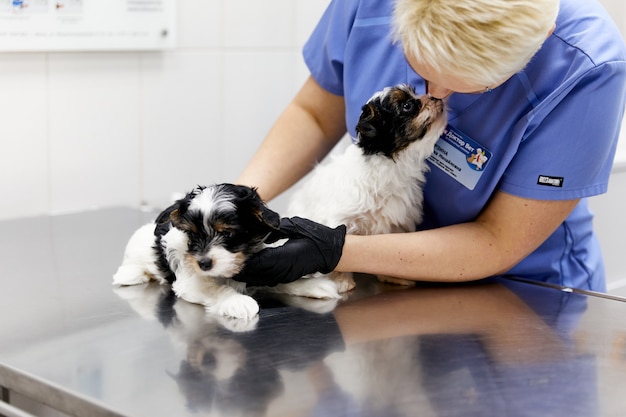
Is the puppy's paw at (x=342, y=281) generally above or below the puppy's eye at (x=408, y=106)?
below

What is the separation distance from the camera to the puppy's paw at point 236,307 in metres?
1.54

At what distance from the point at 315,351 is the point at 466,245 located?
1.59 feet

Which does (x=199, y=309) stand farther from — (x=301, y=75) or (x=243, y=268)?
(x=301, y=75)

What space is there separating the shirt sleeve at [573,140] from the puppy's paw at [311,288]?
1.33ft

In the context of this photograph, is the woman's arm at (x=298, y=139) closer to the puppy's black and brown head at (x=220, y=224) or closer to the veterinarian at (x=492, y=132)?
the veterinarian at (x=492, y=132)

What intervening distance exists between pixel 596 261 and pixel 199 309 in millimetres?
944

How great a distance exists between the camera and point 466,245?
1.73 m

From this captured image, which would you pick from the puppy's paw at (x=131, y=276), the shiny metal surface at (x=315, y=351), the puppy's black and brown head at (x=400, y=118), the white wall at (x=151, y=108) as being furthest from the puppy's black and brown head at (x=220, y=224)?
the white wall at (x=151, y=108)

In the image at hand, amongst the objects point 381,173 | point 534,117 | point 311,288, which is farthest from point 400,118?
point 311,288

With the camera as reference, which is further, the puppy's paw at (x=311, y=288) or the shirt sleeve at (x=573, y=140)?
the puppy's paw at (x=311, y=288)

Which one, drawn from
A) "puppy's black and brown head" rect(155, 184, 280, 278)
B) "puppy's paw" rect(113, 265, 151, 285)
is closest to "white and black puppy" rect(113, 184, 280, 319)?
"puppy's black and brown head" rect(155, 184, 280, 278)

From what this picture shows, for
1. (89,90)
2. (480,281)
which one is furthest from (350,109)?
(89,90)

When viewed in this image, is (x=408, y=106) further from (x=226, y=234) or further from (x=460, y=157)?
(x=226, y=234)

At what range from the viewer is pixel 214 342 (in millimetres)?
1415
